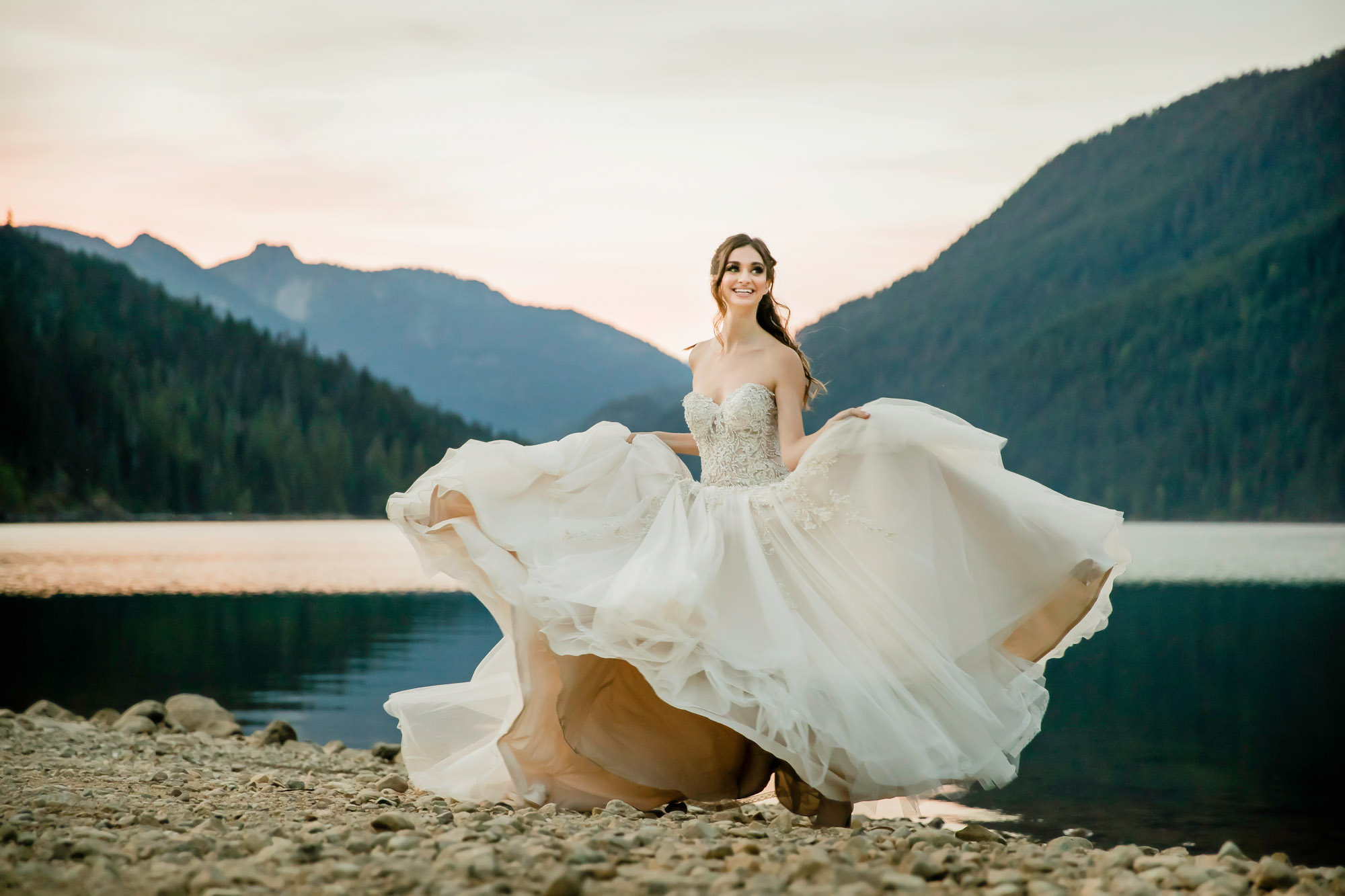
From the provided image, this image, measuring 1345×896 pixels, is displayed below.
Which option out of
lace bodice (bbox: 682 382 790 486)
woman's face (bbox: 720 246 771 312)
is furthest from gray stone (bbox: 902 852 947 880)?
woman's face (bbox: 720 246 771 312)

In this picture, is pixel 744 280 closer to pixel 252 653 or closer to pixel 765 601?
pixel 765 601

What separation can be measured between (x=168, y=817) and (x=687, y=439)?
324 centimetres

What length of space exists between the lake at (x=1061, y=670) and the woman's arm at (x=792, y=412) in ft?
15.3

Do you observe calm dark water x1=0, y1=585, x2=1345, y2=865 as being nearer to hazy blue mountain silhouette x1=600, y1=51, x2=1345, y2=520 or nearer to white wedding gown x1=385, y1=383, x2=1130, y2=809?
white wedding gown x1=385, y1=383, x2=1130, y2=809

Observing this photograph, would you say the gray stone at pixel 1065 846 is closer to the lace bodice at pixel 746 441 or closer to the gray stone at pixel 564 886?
the lace bodice at pixel 746 441

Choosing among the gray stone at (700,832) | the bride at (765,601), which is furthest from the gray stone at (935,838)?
the gray stone at (700,832)

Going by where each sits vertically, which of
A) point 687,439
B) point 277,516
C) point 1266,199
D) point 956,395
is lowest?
point 277,516

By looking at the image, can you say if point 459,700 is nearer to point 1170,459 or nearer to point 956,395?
point 1170,459

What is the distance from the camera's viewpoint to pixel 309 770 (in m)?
8.05

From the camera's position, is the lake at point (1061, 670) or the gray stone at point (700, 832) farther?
the lake at point (1061, 670)

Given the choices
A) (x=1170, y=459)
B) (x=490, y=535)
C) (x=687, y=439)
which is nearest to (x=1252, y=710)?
(x=687, y=439)

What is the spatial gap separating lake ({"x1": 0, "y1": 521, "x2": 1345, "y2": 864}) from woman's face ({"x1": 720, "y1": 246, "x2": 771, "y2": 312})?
508 cm

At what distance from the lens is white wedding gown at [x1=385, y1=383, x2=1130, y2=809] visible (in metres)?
4.82

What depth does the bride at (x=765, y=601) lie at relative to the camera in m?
4.83
